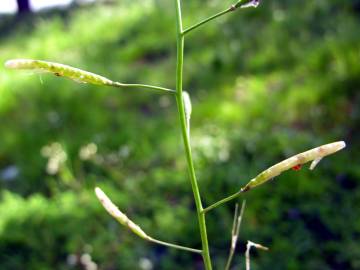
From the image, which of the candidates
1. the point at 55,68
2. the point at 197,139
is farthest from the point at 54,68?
the point at 197,139

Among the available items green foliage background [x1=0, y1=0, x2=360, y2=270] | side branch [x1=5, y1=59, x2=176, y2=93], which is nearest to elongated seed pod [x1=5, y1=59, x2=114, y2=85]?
side branch [x1=5, y1=59, x2=176, y2=93]

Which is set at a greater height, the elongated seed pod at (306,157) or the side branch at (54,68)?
the side branch at (54,68)

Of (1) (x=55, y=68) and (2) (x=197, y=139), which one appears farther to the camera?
(2) (x=197, y=139)

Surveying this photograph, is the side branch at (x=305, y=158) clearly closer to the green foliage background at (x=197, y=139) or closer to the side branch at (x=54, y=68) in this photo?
the side branch at (x=54, y=68)

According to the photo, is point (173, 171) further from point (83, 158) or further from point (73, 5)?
point (73, 5)

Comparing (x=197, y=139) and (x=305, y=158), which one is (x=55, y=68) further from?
(x=197, y=139)

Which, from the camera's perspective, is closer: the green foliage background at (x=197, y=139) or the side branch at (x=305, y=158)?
the side branch at (x=305, y=158)

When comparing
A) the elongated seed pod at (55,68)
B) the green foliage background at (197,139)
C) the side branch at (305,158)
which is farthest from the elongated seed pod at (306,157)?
the green foliage background at (197,139)
